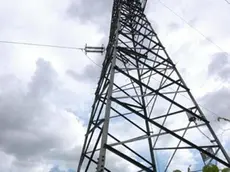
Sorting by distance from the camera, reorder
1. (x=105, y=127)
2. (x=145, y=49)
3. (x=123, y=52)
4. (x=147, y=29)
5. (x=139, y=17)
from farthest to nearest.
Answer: (x=139, y=17) < (x=147, y=29) < (x=145, y=49) < (x=123, y=52) < (x=105, y=127)

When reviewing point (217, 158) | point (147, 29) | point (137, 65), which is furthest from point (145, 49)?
point (217, 158)

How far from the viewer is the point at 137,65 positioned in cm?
845

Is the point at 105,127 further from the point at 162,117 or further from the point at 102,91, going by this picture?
the point at 102,91

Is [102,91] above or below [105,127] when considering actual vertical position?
above

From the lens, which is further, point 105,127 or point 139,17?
point 139,17

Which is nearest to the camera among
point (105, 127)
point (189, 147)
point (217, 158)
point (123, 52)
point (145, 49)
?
point (105, 127)

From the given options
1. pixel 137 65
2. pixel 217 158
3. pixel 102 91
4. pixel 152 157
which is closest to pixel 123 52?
pixel 137 65

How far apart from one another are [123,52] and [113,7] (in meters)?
4.42

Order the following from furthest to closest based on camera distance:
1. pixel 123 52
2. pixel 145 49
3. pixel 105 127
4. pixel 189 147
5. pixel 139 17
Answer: pixel 139 17, pixel 145 49, pixel 123 52, pixel 189 147, pixel 105 127

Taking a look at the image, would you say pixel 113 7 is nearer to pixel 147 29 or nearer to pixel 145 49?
pixel 147 29

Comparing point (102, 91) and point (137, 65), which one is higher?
point (137, 65)

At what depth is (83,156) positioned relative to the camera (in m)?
7.34

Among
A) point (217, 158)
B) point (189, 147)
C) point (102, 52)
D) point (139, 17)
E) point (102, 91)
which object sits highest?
point (139, 17)

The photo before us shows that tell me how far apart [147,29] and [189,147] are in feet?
17.6
